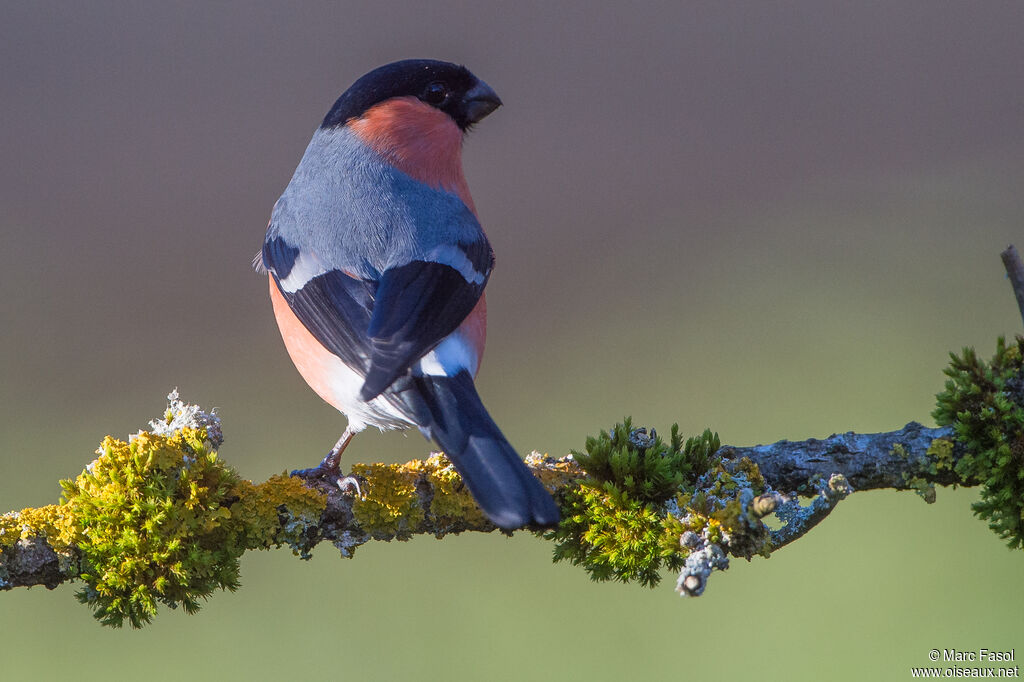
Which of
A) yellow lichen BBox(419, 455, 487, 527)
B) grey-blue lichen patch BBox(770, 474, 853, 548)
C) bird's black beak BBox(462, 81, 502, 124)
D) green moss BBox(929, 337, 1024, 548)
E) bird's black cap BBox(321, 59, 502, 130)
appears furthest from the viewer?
bird's black beak BBox(462, 81, 502, 124)

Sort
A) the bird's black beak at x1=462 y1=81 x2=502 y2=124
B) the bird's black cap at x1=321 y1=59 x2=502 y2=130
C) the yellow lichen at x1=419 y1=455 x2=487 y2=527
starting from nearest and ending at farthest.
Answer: the yellow lichen at x1=419 y1=455 x2=487 y2=527, the bird's black cap at x1=321 y1=59 x2=502 y2=130, the bird's black beak at x1=462 y1=81 x2=502 y2=124

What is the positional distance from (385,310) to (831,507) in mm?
1175

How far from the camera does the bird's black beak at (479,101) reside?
3363 millimetres

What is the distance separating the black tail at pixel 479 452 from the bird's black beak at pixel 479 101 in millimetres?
1246

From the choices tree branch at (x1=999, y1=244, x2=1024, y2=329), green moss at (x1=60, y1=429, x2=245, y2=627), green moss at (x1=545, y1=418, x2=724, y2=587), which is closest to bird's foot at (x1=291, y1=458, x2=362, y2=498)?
green moss at (x1=60, y1=429, x2=245, y2=627)

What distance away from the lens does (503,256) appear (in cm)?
711

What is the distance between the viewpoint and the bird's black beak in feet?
11.0

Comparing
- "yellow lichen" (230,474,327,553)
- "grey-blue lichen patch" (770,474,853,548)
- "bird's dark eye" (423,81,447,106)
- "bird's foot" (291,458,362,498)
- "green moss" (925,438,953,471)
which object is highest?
"bird's dark eye" (423,81,447,106)

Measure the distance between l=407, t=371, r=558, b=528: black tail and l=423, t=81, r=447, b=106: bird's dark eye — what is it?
4.02 ft

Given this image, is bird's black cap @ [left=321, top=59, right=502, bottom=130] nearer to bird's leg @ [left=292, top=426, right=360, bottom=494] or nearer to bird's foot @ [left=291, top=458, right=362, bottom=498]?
bird's leg @ [left=292, top=426, right=360, bottom=494]

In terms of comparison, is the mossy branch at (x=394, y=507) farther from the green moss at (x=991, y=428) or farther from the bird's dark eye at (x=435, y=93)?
the bird's dark eye at (x=435, y=93)

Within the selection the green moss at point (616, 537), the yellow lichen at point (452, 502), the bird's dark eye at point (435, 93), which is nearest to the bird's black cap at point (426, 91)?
the bird's dark eye at point (435, 93)

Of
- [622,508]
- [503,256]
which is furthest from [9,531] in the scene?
[503,256]

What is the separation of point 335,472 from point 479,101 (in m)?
1.50
